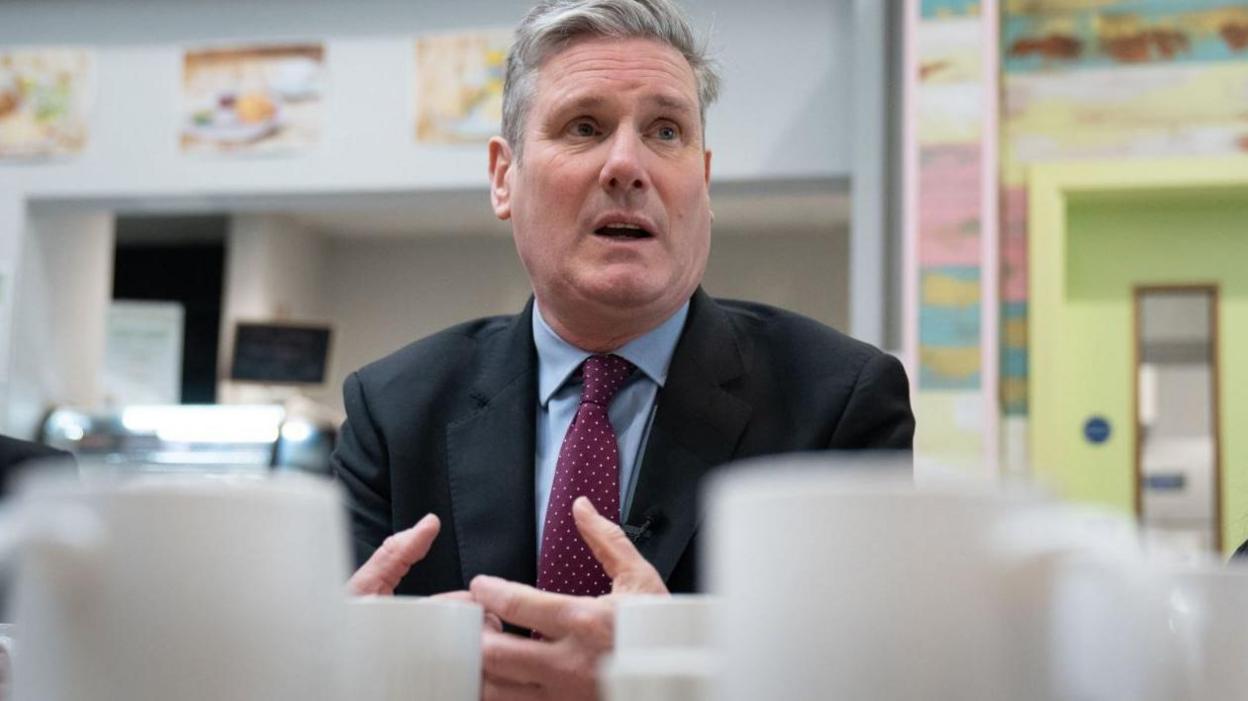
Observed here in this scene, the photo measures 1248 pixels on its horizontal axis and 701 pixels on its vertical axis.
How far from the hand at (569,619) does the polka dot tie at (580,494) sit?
467mm

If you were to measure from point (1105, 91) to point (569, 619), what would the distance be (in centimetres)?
386

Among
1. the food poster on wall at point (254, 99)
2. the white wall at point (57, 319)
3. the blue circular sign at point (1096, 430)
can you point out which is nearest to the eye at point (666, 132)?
the blue circular sign at point (1096, 430)

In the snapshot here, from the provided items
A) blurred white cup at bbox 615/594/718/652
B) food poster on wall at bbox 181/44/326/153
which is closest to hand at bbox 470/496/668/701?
blurred white cup at bbox 615/594/718/652

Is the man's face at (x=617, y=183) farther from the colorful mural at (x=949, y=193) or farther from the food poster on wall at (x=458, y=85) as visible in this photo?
the food poster on wall at (x=458, y=85)

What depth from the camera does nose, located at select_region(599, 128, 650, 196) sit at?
1.63 meters

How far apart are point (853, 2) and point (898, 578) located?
172 inches

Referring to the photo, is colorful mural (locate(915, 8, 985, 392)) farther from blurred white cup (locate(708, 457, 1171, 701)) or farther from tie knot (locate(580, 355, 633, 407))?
blurred white cup (locate(708, 457, 1171, 701))

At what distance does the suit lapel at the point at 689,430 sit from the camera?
56.4 inches

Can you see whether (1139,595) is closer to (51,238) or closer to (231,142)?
(231,142)

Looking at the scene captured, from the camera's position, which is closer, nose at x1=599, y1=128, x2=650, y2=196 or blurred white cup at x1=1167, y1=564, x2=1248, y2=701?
blurred white cup at x1=1167, y1=564, x2=1248, y2=701

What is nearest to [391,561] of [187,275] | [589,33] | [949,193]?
[589,33]

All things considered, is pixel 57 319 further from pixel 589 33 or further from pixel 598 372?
pixel 598 372

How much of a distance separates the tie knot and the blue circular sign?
299 cm

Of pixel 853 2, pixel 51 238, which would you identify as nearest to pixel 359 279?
pixel 51 238
